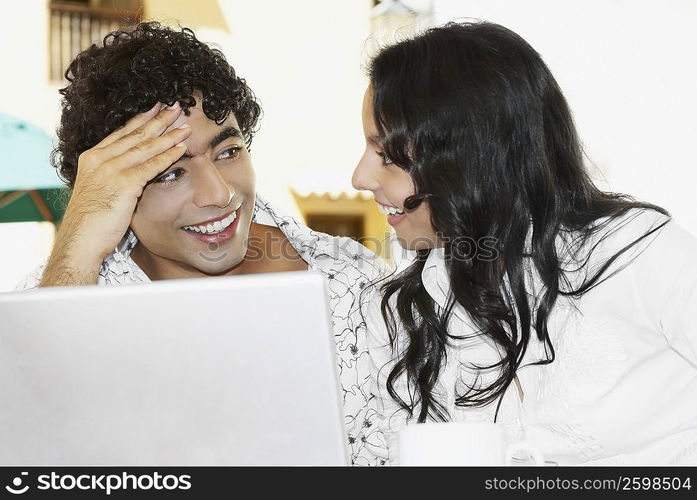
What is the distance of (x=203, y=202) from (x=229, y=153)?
0.52 feet

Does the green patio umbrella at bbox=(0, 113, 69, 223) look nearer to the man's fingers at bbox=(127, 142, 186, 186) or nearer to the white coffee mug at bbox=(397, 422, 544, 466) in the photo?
the man's fingers at bbox=(127, 142, 186, 186)

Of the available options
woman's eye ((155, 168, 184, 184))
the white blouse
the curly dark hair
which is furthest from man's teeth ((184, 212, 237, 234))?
the white blouse

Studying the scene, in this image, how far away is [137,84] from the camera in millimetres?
1791

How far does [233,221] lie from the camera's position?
1825mm

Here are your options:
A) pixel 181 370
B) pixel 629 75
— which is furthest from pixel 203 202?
pixel 629 75

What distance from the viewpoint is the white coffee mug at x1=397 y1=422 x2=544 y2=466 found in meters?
0.78

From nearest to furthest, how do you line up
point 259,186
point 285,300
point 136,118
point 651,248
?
point 285,300 < point 651,248 < point 136,118 < point 259,186

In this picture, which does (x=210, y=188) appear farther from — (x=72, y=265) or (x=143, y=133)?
(x=72, y=265)

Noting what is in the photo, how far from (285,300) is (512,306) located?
744 mm

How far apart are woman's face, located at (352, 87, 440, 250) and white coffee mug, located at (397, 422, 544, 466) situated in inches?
26.5

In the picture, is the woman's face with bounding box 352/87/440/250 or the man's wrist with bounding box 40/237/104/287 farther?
the man's wrist with bounding box 40/237/104/287

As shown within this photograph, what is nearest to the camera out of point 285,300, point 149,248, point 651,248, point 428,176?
point 285,300
